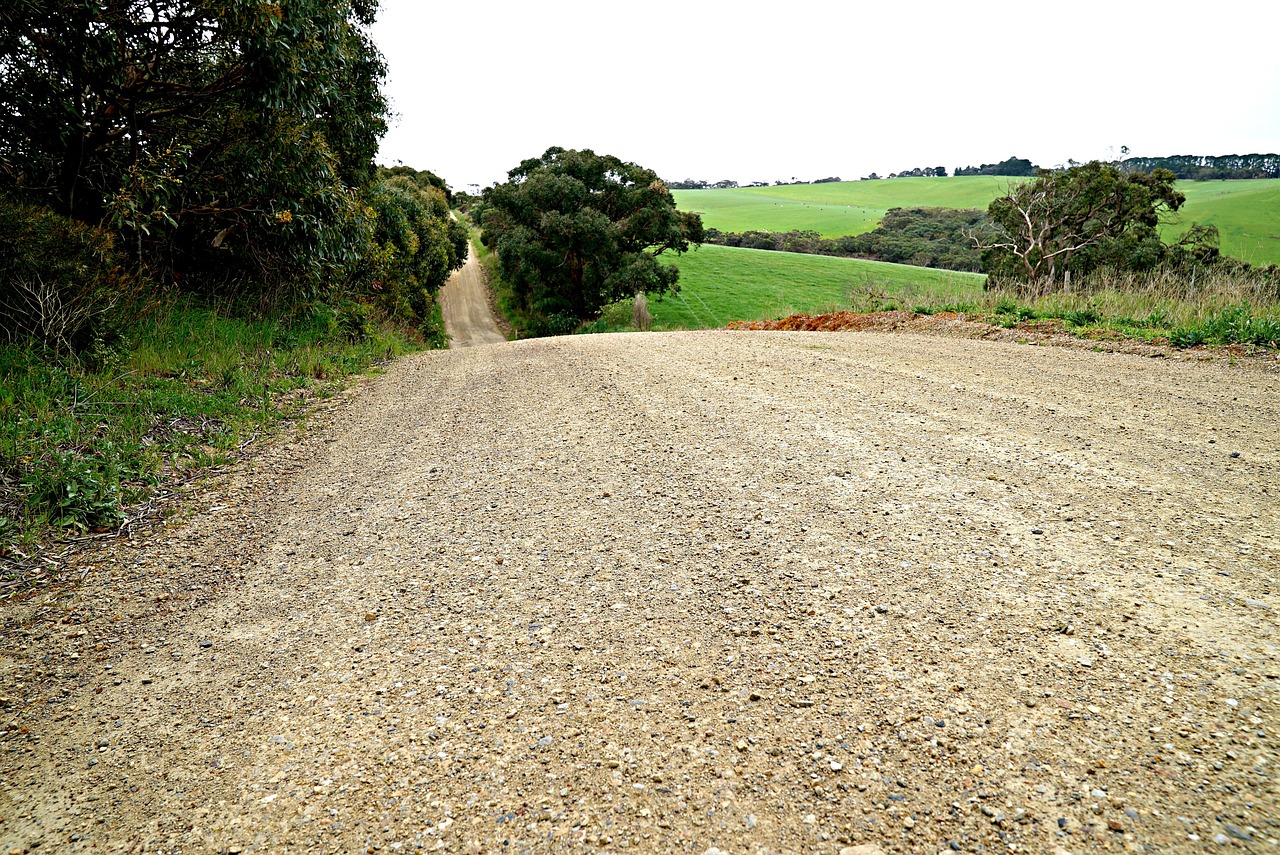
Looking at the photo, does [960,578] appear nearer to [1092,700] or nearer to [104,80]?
[1092,700]

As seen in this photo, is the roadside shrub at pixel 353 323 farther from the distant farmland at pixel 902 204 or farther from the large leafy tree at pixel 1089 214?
the distant farmland at pixel 902 204

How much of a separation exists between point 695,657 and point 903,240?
71422 mm

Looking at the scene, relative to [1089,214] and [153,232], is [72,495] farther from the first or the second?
[1089,214]

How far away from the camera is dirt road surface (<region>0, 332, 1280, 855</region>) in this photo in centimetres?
184

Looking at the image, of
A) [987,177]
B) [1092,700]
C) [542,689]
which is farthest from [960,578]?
[987,177]

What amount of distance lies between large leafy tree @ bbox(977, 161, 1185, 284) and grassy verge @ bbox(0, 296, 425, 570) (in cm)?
2395

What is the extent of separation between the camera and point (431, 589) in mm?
3166

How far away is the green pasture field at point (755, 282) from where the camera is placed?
115 ft

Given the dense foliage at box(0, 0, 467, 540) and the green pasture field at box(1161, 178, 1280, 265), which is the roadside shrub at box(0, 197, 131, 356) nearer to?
the dense foliage at box(0, 0, 467, 540)

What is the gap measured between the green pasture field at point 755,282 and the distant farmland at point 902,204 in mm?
10186

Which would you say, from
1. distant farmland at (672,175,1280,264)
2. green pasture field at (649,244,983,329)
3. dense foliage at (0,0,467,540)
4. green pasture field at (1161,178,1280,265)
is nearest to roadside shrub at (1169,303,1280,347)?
dense foliage at (0,0,467,540)

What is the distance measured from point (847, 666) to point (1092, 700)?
783 millimetres

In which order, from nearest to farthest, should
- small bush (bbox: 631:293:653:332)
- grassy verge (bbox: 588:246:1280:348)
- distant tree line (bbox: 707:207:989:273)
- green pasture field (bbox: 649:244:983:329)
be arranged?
grassy verge (bbox: 588:246:1280:348) → small bush (bbox: 631:293:653:332) → green pasture field (bbox: 649:244:983:329) → distant tree line (bbox: 707:207:989:273)

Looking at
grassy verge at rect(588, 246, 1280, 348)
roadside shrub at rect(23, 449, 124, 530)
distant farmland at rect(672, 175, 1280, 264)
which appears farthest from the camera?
distant farmland at rect(672, 175, 1280, 264)
